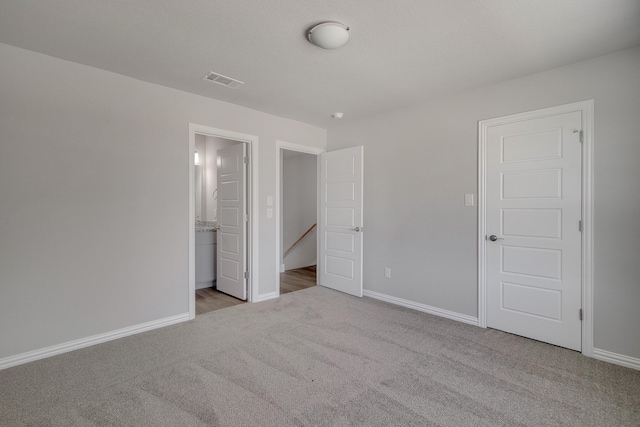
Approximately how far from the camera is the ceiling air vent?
280cm

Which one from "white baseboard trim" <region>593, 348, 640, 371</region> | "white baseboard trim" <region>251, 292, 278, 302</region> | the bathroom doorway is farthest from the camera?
the bathroom doorway

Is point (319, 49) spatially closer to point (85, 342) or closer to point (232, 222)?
point (232, 222)

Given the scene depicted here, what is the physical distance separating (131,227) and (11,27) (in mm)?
1638

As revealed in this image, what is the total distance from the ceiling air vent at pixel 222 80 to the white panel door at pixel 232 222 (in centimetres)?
96

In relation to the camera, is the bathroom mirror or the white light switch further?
the bathroom mirror

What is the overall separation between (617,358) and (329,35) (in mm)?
3286

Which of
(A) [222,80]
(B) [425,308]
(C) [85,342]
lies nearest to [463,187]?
(B) [425,308]

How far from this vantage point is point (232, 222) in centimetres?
411

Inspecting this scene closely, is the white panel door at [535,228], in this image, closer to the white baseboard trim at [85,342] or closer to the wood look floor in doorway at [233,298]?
the wood look floor in doorway at [233,298]

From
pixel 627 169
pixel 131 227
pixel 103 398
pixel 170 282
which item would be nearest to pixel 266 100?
pixel 131 227

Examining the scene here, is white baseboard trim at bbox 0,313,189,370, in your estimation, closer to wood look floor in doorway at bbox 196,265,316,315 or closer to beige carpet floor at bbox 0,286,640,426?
beige carpet floor at bbox 0,286,640,426

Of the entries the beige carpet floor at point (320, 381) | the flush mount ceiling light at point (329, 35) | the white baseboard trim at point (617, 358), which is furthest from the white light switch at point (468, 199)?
the flush mount ceiling light at point (329, 35)

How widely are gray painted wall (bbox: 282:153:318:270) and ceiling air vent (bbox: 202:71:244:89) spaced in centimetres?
311

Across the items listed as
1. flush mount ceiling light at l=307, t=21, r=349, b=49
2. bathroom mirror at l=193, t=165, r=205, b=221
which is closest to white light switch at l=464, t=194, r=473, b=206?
flush mount ceiling light at l=307, t=21, r=349, b=49
